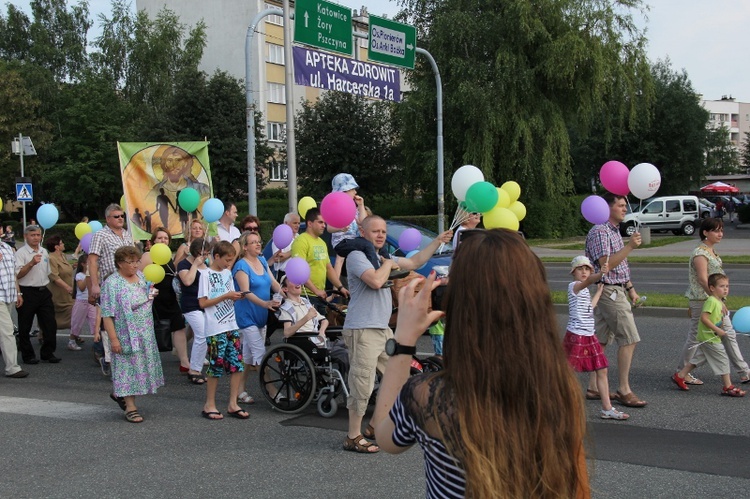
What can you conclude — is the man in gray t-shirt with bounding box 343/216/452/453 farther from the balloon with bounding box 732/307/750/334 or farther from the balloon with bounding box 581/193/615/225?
the balloon with bounding box 732/307/750/334

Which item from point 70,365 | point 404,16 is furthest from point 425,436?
point 404,16

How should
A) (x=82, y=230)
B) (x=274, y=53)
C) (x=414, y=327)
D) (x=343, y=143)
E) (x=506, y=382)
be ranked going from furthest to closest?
(x=274, y=53) < (x=343, y=143) < (x=82, y=230) < (x=414, y=327) < (x=506, y=382)

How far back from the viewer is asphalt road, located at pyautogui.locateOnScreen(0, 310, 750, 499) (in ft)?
17.4

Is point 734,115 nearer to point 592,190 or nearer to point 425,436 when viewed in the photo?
point 592,190

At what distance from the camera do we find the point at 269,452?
618cm

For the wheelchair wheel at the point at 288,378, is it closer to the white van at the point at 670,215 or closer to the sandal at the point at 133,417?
the sandal at the point at 133,417

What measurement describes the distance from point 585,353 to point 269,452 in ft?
9.25

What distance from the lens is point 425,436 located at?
2041 mm

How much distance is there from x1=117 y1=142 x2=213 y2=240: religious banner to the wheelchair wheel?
4678 mm

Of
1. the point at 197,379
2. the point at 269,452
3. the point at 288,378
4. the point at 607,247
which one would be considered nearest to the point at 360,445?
the point at 269,452

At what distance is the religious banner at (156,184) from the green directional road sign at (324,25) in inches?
138

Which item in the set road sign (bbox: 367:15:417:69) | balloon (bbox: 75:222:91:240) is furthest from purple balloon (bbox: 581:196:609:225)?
road sign (bbox: 367:15:417:69)

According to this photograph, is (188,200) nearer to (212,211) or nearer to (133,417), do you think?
(212,211)

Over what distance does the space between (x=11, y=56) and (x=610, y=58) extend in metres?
42.6
